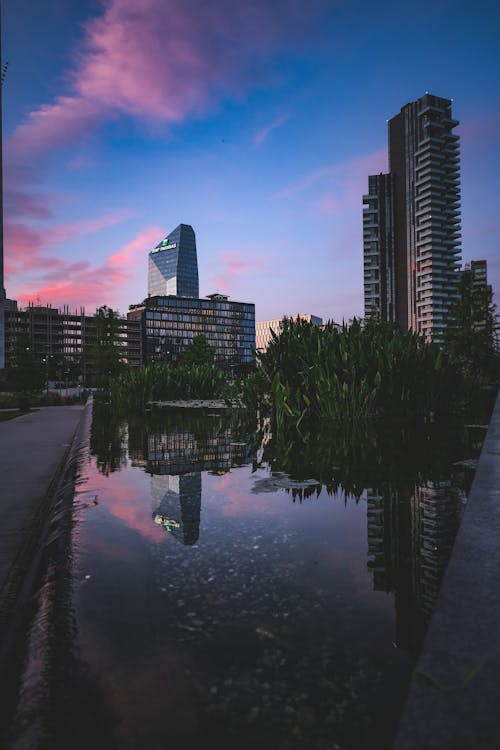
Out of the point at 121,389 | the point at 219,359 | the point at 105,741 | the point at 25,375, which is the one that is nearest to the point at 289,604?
the point at 105,741

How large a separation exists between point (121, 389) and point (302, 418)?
12.6 m

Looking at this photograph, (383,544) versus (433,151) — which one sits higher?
(433,151)

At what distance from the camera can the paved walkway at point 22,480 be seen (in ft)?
11.5

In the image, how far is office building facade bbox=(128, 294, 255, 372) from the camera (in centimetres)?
16375

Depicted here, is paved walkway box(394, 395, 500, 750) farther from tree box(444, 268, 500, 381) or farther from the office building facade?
the office building facade

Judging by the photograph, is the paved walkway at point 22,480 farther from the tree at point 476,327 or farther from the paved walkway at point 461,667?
the tree at point 476,327

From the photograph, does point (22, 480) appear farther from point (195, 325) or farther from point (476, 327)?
point (195, 325)

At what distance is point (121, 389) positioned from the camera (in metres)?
19.1

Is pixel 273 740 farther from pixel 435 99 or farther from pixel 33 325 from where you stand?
pixel 33 325

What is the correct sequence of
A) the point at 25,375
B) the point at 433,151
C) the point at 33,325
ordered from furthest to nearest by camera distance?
1. the point at 33,325
2. the point at 433,151
3. the point at 25,375

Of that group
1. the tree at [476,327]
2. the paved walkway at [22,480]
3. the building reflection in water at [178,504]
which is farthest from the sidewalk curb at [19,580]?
the tree at [476,327]

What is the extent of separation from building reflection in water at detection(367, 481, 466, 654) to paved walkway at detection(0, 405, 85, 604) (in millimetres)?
2189

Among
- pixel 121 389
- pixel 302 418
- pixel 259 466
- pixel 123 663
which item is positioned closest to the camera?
pixel 123 663

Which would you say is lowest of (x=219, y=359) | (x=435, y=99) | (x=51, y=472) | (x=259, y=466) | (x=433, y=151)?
(x=51, y=472)
